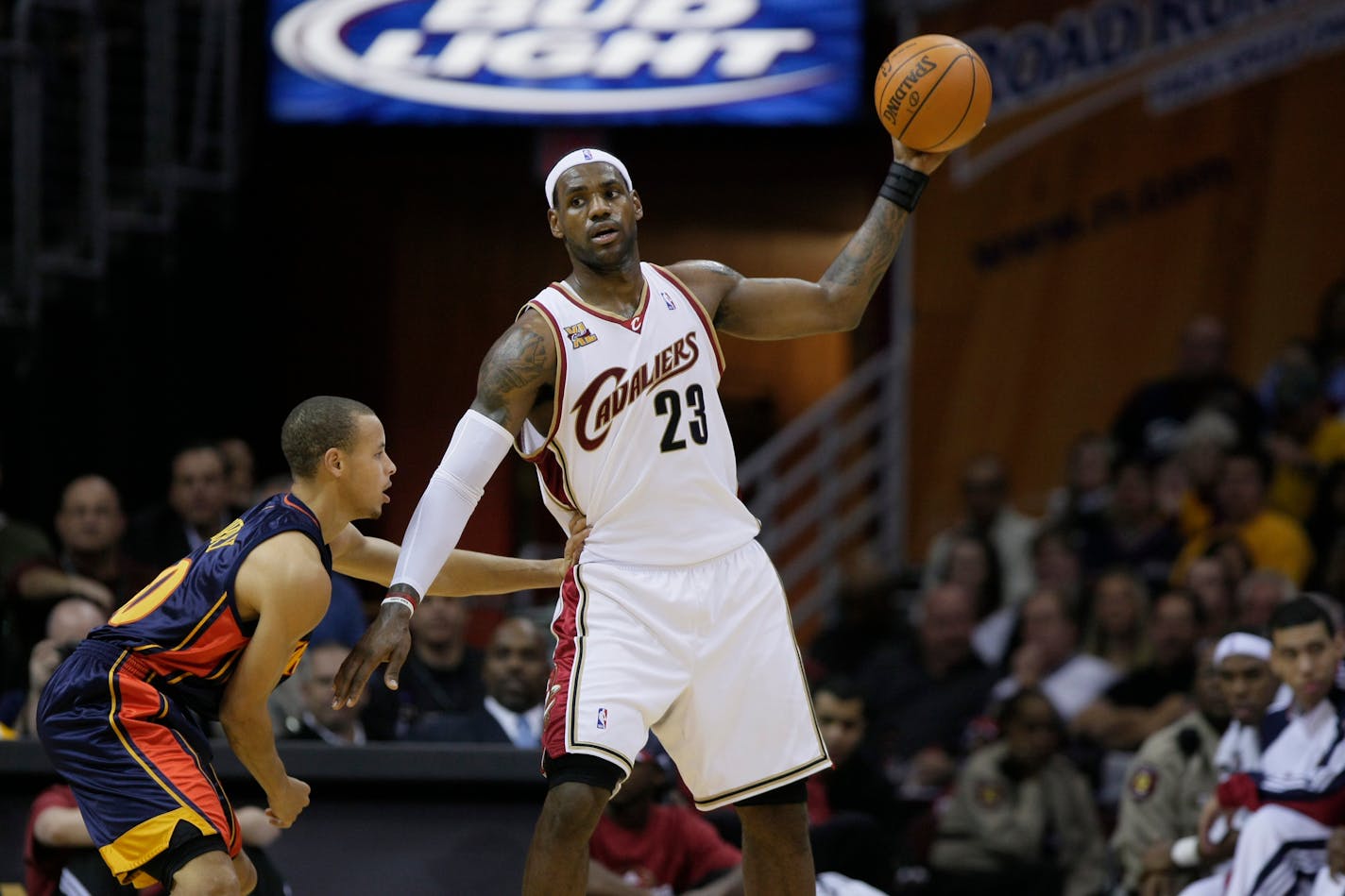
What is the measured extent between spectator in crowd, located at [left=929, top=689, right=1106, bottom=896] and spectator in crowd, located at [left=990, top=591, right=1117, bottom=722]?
31.2 inches

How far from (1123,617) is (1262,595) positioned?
0.70 metres

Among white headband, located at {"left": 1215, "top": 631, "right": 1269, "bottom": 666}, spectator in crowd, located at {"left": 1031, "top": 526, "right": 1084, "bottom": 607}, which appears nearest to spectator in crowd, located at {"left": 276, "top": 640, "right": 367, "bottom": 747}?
white headband, located at {"left": 1215, "top": 631, "right": 1269, "bottom": 666}

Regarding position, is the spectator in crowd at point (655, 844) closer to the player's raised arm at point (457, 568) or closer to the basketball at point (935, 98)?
the player's raised arm at point (457, 568)

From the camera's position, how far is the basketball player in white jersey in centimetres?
483

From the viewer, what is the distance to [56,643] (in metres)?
7.10

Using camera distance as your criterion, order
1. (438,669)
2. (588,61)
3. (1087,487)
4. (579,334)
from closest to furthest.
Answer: (579,334)
(438,669)
(1087,487)
(588,61)

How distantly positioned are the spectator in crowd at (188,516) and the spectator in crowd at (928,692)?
306 cm

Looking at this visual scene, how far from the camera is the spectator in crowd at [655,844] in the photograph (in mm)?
6801

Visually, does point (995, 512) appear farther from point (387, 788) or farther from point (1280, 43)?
point (387, 788)

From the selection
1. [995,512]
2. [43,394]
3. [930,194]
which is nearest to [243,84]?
[43,394]

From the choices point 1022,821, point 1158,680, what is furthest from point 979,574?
point 1022,821

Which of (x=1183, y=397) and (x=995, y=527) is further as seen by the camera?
(x=1183, y=397)

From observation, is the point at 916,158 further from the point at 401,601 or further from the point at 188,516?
the point at 188,516

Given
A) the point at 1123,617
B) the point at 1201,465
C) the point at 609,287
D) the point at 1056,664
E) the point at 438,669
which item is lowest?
the point at 1056,664
